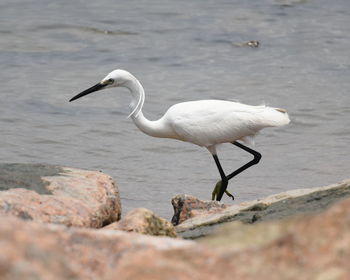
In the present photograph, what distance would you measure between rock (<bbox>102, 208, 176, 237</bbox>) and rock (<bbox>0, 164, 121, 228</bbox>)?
0.36 metres

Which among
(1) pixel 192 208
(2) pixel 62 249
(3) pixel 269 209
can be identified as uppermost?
(2) pixel 62 249

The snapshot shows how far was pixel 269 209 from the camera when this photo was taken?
5820 millimetres

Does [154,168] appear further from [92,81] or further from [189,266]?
[189,266]

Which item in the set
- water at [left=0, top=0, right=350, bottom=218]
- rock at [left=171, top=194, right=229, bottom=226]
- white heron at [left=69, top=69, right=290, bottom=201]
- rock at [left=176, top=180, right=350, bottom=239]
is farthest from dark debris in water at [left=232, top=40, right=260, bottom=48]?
rock at [left=176, top=180, right=350, bottom=239]

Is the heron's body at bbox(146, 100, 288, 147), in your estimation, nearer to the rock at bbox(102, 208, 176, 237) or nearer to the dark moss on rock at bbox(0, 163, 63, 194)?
the dark moss on rock at bbox(0, 163, 63, 194)

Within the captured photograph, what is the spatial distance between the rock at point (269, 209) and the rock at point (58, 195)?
60cm

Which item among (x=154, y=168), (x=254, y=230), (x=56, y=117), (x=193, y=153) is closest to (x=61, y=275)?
(x=254, y=230)

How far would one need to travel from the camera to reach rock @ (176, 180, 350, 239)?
5.32 m

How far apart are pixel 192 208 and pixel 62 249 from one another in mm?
4358

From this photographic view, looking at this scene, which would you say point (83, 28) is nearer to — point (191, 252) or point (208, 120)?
point (208, 120)

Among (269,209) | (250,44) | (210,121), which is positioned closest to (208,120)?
(210,121)

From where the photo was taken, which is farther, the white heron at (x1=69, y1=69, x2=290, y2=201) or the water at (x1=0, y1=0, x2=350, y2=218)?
A: the water at (x1=0, y1=0, x2=350, y2=218)

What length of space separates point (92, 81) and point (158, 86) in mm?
988

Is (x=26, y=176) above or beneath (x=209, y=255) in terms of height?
beneath
